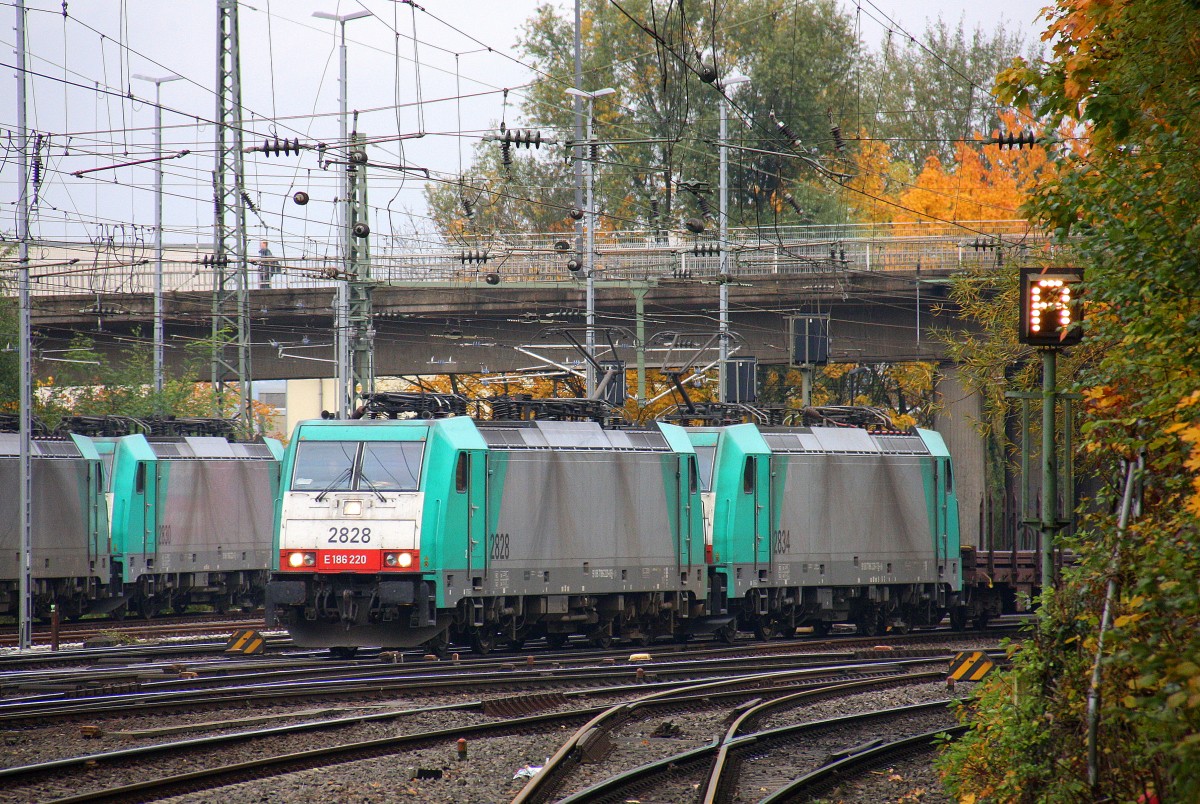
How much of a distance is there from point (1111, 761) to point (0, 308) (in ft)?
98.7

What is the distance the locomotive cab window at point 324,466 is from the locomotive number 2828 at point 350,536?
55 centimetres

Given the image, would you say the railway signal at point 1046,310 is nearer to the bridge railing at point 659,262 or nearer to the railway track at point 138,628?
the railway track at point 138,628

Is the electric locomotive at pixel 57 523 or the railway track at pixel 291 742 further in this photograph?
the electric locomotive at pixel 57 523

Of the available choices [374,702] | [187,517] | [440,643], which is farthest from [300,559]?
[187,517]

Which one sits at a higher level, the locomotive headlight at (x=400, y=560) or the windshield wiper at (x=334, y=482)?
the windshield wiper at (x=334, y=482)

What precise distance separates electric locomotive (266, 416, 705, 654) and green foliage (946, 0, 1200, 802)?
30.7 feet

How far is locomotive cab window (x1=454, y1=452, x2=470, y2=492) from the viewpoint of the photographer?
18.4m

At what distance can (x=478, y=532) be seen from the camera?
1884cm

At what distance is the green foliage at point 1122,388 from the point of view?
7438mm

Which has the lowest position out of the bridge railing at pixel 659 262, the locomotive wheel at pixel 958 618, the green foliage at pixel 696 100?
the locomotive wheel at pixel 958 618

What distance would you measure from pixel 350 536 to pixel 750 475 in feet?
22.1

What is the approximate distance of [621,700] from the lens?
1530cm

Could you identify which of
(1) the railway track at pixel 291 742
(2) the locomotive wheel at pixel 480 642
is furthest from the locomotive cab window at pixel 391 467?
(1) the railway track at pixel 291 742

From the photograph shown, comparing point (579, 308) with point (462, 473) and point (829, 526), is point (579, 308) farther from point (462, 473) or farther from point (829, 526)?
point (462, 473)
